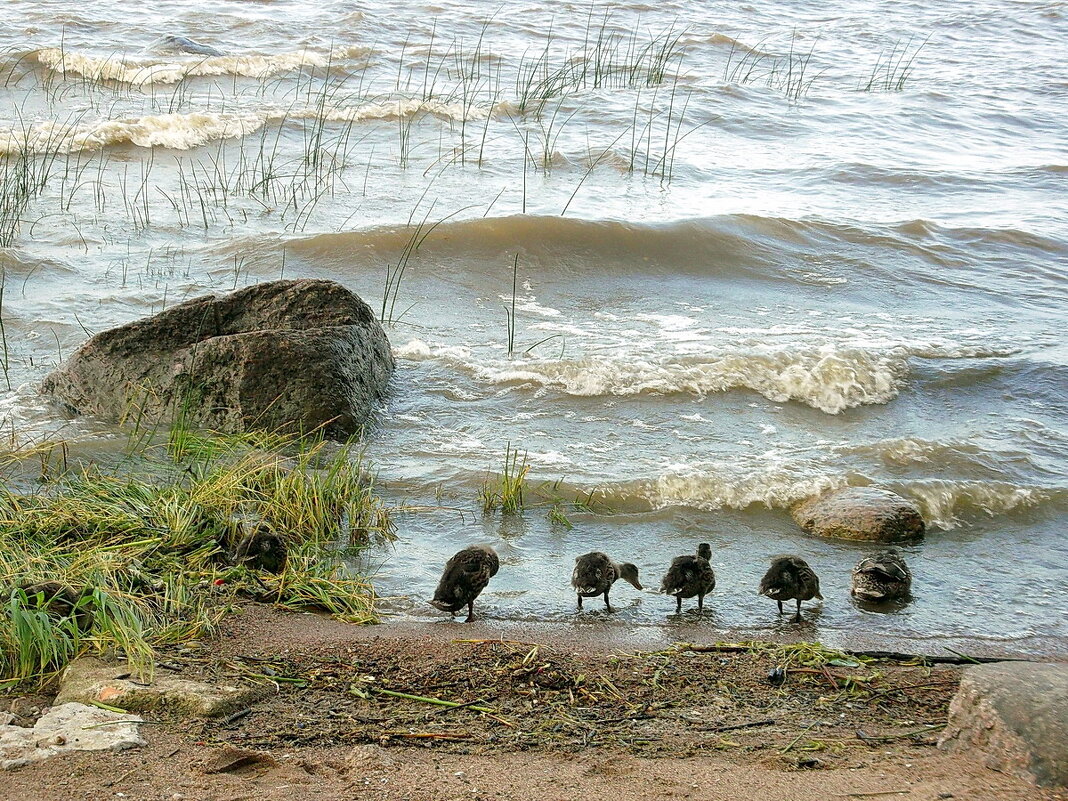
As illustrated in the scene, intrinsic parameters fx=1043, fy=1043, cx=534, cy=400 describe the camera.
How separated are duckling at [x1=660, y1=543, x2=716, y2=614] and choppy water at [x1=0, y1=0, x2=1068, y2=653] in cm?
18

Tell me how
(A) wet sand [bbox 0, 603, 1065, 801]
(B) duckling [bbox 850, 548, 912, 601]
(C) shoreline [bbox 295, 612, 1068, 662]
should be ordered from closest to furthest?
(A) wet sand [bbox 0, 603, 1065, 801] → (C) shoreline [bbox 295, 612, 1068, 662] → (B) duckling [bbox 850, 548, 912, 601]

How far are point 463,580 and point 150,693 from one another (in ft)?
4.90

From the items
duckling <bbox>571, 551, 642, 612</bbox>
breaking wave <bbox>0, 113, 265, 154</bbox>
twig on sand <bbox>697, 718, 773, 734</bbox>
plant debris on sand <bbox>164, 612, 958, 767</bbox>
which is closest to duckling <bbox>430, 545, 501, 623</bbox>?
plant debris on sand <bbox>164, 612, 958, 767</bbox>

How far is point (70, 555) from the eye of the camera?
459cm

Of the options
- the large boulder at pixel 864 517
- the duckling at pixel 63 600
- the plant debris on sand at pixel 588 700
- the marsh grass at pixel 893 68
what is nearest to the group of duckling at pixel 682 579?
the plant debris on sand at pixel 588 700

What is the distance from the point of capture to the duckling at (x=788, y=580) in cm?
496

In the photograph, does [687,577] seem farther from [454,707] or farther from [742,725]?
[454,707]

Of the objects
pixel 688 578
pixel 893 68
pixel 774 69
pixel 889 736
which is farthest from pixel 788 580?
pixel 893 68

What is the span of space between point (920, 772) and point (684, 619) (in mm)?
1688

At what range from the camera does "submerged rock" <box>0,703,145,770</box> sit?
327cm

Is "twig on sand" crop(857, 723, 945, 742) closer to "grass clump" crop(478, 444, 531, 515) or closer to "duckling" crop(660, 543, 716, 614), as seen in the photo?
"duckling" crop(660, 543, 716, 614)

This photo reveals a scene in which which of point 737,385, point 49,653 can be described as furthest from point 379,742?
point 737,385

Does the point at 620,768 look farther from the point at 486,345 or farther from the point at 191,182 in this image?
the point at 191,182

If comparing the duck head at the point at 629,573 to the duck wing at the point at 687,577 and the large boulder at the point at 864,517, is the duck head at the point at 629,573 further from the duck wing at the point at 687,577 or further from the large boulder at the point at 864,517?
the large boulder at the point at 864,517
